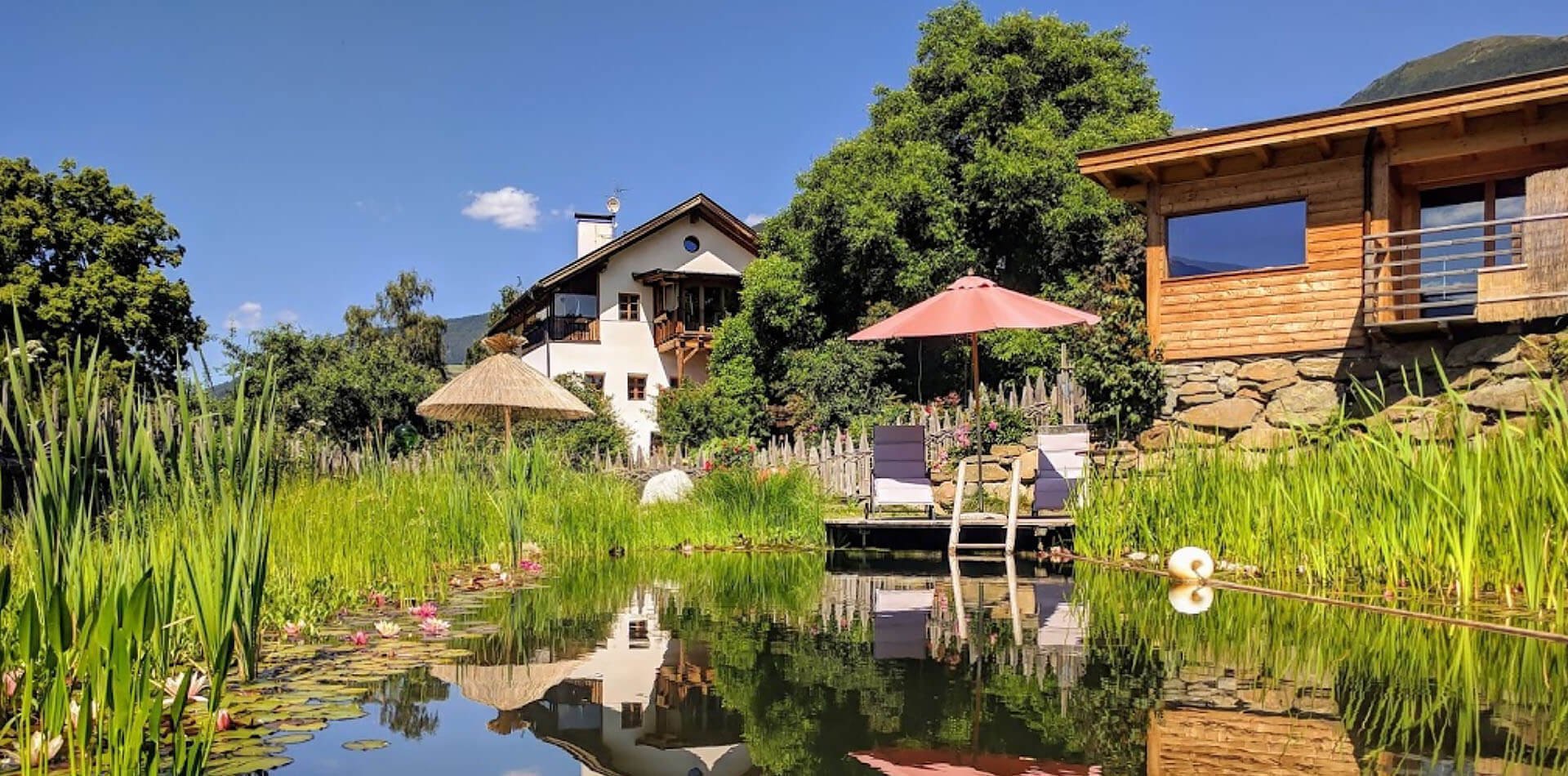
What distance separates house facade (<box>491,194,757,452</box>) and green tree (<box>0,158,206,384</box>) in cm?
920

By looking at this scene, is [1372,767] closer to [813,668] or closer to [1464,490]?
[813,668]

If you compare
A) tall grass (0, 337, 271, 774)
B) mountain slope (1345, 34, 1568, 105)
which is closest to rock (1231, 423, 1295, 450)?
tall grass (0, 337, 271, 774)

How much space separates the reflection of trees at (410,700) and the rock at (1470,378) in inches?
409

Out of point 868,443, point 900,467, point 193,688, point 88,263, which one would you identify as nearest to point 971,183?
point 868,443

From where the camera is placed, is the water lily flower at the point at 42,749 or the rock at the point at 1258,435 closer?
the water lily flower at the point at 42,749

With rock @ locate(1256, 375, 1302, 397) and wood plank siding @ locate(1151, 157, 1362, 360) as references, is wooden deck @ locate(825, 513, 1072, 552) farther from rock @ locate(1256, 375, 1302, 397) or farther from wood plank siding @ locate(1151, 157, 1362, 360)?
wood plank siding @ locate(1151, 157, 1362, 360)

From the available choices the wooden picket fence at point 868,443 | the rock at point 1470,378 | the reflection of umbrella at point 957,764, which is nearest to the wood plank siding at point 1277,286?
the rock at point 1470,378

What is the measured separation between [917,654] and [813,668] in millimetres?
577

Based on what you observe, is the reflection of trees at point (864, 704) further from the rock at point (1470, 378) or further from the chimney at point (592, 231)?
the chimney at point (592, 231)

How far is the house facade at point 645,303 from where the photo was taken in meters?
29.4

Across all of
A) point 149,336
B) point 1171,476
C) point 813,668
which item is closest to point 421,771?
point 813,668

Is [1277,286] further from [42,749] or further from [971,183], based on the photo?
[42,749]

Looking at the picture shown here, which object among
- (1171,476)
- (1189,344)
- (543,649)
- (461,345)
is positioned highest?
(461,345)

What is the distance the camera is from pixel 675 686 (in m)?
4.51
